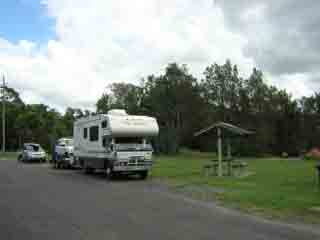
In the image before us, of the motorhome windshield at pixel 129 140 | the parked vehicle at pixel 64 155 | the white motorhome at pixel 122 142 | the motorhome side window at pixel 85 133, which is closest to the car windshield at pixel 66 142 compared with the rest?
the parked vehicle at pixel 64 155

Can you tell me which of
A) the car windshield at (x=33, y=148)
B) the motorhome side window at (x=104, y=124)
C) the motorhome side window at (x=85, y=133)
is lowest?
the car windshield at (x=33, y=148)

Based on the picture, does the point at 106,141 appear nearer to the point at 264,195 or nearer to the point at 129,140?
the point at 129,140

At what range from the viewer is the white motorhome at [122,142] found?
20734mm

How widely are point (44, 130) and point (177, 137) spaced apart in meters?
22.3

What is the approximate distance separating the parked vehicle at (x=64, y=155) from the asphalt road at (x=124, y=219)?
1508 centimetres

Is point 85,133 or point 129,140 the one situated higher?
point 85,133

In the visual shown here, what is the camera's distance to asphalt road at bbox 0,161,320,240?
8.36 metres

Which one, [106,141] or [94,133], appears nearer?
[106,141]

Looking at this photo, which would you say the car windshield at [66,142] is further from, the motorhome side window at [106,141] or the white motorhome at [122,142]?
the motorhome side window at [106,141]

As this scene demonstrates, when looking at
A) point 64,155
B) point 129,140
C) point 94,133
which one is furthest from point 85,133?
point 64,155

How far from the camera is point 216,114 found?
2398 inches

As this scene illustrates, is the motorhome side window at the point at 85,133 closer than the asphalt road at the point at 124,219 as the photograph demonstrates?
No

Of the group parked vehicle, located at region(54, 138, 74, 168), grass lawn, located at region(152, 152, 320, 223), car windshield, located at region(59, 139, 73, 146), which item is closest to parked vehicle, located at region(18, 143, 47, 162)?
car windshield, located at region(59, 139, 73, 146)

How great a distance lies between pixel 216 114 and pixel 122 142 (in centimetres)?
4065
